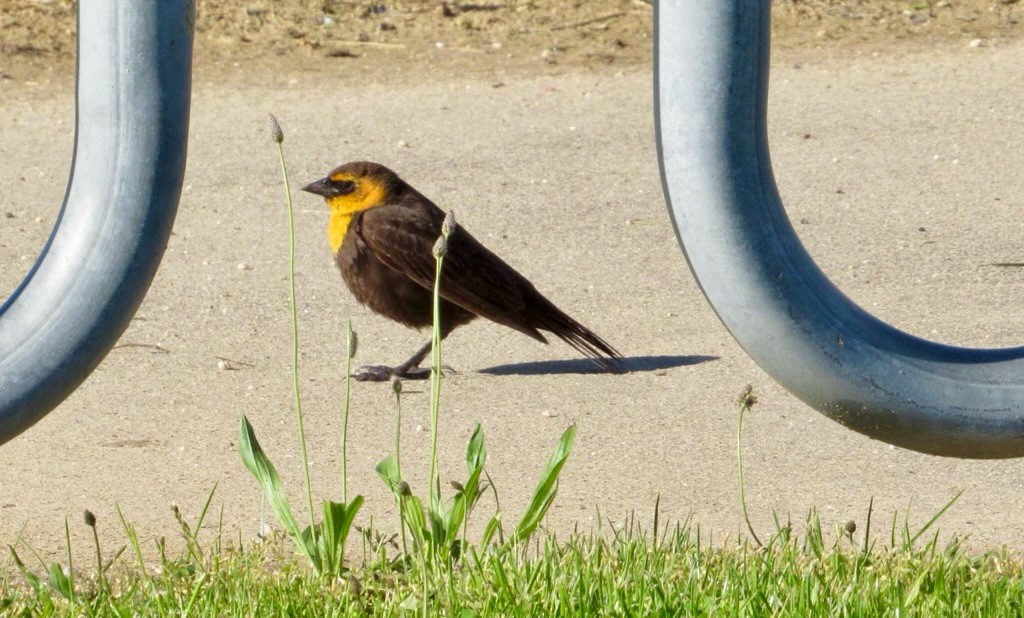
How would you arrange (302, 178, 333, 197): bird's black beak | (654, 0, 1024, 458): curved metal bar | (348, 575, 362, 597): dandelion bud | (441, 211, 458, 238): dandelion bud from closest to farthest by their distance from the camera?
(654, 0, 1024, 458): curved metal bar → (441, 211, 458, 238): dandelion bud → (348, 575, 362, 597): dandelion bud → (302, 178, 333, 197): bird's black beak

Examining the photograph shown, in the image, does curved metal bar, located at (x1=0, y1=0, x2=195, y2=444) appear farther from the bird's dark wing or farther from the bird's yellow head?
the bird's yellow head

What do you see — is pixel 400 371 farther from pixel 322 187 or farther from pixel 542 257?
pixel 542 257

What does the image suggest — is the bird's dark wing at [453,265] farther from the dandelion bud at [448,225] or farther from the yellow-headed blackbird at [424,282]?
the dandelion bud at [448,225]

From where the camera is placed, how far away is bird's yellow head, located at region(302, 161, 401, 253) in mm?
5984

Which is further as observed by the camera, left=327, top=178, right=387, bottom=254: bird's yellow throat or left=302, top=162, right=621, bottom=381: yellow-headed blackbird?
left=327, top=178, right=387, bottom=254: bird's yellow throat

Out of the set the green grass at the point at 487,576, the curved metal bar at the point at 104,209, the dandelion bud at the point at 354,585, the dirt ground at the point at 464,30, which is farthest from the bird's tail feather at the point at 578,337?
the curved metal bar at the point at 104,209

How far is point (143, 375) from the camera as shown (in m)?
5.65

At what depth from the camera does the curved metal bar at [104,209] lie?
2.11 metres

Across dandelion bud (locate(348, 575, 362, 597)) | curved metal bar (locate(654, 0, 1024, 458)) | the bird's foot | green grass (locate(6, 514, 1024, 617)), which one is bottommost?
the bird's foot

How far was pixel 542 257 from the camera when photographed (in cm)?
699

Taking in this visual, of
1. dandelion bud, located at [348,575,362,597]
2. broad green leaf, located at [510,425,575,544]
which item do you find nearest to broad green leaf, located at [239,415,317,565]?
dandelion bud, located at [348,575,362,597]

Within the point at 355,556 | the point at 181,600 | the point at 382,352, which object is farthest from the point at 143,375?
the point at 181,600

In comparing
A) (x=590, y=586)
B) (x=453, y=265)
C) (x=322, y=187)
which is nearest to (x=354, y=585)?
(x=590, y=586)

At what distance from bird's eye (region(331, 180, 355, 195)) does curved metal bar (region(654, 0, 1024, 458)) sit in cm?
396
